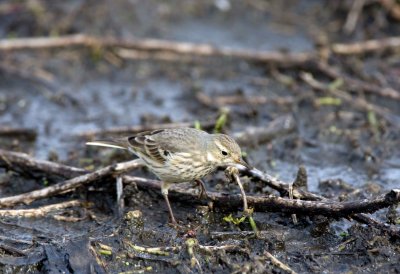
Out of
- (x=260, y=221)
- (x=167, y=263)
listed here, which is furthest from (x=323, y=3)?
(x=167, y=263)

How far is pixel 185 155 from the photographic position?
7328 mm

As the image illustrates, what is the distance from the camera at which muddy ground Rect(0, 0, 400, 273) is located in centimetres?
643

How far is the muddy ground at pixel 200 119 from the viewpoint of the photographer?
6434 mm

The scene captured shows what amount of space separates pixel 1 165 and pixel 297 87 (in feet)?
16.9

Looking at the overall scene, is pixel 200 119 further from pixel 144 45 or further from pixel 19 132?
pixel 19 132

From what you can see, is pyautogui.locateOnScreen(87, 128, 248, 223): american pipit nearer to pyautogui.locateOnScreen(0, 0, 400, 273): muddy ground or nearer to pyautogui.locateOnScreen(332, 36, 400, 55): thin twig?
pyautogui.locateOnScreen(0, 0, 400, 273): muddy ground

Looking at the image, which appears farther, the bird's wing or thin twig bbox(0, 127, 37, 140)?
thin twig bbox(0, 127, 37, 140)

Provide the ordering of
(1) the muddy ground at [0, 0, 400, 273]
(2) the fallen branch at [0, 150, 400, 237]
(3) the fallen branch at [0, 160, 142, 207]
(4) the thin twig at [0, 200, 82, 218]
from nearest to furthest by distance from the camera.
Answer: (1) the muddy ground at [0, 0, 400, 273] → (2) the fallen branch at [0, 150, 400, 237] → (4) the thin twig at [0, 200, 82, 218] → (3) the fallen branch at [0, 160, 142, 207]

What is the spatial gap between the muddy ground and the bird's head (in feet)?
1.65

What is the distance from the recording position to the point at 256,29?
12953mm

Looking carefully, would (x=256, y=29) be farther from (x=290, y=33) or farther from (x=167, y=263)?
(x=167, y=263)

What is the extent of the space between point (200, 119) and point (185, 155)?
2.76 meters

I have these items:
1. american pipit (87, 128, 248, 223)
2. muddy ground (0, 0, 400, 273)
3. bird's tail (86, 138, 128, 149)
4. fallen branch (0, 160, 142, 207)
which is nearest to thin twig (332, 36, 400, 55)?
muddy ground (0, 0, 400, 273)

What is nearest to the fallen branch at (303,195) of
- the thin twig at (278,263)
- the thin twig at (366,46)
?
the thin twig at (278,263)
